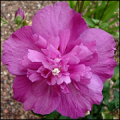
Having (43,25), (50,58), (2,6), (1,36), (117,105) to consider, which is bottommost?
(117,105)

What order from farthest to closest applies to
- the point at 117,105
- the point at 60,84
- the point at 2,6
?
the point at 2,6 < the point at 117,105 < the point at 60,84

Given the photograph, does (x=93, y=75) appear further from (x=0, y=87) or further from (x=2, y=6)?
(x=2, y=6)

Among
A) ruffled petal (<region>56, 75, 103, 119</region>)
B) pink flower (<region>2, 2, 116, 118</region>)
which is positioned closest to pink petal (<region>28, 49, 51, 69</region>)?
pink flower (<region>2, 2, 116, 118</region>)

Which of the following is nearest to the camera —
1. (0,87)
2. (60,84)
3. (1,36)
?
(60,84)

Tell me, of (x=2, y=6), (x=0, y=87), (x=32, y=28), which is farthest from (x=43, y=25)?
(x=2, y=6)

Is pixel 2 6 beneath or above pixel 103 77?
above

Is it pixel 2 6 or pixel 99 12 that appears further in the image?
pixel 2 6

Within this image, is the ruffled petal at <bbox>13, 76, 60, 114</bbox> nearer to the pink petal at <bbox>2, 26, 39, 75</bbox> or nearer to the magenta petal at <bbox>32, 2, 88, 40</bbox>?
the pink petal at <bbox>2, 26, 39, 75</bbox>
